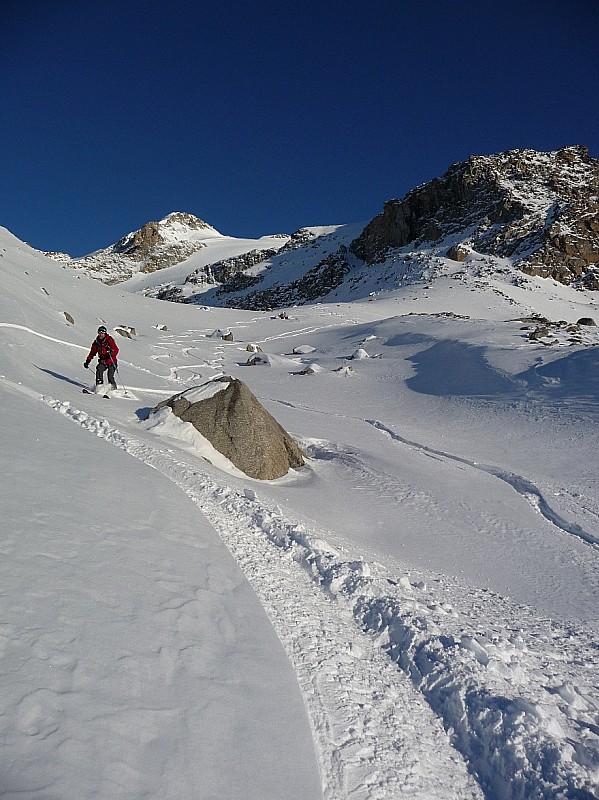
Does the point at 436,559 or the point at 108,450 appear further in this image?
the point at 108,450

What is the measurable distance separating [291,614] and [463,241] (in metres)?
60.8

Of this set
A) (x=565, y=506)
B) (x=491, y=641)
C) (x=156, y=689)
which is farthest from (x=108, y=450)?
(x=565, y=506)

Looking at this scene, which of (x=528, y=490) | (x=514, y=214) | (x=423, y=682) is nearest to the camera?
(x=423, y=682)

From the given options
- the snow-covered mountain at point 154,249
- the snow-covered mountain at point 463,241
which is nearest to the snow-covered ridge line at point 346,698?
the snow-covered mountain at point 463,241

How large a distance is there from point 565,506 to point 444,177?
240 feet

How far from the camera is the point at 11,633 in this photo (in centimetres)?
248

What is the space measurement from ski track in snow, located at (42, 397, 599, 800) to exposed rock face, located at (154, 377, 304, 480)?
3.13m

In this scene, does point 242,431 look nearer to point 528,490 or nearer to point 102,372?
point 102,372

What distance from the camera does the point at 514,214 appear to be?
184ft

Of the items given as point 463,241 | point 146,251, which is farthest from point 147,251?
point 463,241

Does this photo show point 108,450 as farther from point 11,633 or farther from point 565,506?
point 565,506

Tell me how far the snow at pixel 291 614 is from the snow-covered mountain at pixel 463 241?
146 feet

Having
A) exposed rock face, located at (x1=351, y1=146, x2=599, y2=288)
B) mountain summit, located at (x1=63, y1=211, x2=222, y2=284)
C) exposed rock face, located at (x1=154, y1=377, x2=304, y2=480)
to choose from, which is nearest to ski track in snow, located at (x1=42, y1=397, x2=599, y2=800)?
exposed rock face, located at (x1=154, y1=377, x2=304, y2=480)

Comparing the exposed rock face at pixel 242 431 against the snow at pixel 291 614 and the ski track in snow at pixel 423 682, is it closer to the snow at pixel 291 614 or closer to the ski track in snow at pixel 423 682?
the snow at pixel 291 614
